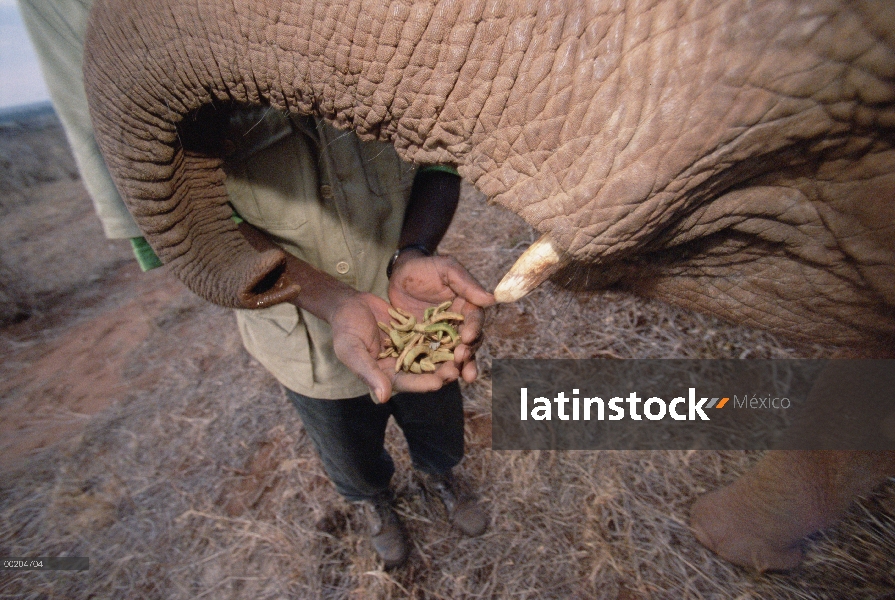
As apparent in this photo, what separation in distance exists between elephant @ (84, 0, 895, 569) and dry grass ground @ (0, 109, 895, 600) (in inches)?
21.7

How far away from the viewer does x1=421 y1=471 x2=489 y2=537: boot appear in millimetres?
2171

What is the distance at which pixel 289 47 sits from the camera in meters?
0.76

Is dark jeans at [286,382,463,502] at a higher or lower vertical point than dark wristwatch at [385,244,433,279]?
lower

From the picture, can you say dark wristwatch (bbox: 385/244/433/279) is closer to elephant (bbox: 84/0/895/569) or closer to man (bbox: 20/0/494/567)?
man (bbox: 20/0/494/567)

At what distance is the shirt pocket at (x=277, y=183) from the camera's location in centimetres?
137

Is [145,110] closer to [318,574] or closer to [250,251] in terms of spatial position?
[250,251]

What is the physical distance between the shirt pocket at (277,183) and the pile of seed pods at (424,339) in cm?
48

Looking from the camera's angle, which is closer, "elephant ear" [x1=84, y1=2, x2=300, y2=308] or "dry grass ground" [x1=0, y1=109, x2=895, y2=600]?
"elephant ear" [x1=84, y1=2, x2=300, y2=308]

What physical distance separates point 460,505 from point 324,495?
0.79 meters

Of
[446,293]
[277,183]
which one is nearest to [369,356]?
[446,293]

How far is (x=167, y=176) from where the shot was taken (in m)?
1.07

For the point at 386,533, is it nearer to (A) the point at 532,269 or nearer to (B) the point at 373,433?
(B) the point at 373,433

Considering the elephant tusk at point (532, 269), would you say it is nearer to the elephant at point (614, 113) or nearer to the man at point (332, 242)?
the elephant at point (614, 113)

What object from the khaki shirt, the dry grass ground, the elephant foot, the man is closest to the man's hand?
the man
